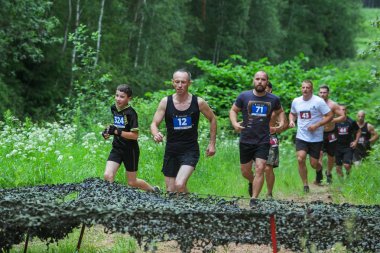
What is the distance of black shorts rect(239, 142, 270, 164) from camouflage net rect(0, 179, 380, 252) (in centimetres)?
332

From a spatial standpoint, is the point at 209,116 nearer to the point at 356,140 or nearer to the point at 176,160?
the point at 176,160

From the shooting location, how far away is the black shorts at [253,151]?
9.29 meters

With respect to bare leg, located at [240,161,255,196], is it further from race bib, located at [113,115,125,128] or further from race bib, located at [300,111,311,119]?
race bib, located at [300,111,311,119]

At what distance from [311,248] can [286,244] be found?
0.22m

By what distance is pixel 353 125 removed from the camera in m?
15.6

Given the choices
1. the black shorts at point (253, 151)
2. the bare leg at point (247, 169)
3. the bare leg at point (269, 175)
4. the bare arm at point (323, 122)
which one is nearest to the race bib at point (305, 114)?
the bare arm at point (323, 122)

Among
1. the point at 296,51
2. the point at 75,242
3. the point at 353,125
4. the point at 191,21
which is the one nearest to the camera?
the point at 75,242

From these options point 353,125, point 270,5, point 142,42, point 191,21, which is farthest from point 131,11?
point 353,125

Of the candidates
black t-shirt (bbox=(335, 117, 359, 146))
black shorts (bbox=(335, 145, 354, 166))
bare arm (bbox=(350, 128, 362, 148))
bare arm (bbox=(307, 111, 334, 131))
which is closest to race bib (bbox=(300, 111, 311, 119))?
bare arm (bbox=(307, 111, 334, 131))

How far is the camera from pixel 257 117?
9359mm

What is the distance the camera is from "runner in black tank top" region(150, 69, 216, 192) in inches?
328

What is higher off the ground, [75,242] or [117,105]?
[117,105]

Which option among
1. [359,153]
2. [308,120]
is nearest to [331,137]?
[359,153]

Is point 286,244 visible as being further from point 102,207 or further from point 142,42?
point 142,42
